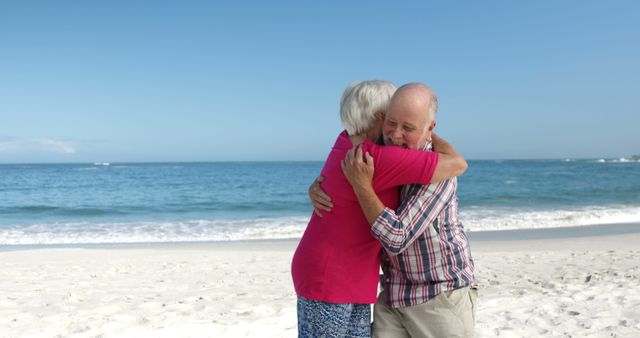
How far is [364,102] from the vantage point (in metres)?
1.84

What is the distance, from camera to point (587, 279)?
21.0 ft

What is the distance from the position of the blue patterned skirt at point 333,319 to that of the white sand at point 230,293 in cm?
260

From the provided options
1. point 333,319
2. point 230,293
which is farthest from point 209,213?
point 333,319

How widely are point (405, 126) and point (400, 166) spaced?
0.47 ft

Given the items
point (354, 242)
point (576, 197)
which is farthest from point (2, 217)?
point (576, 197)

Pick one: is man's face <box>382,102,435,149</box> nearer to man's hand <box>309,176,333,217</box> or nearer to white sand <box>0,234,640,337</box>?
man's hand <box>309,176,333,217</box>

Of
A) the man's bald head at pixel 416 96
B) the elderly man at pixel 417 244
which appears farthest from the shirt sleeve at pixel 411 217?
the man's bald head at pixel 416 96

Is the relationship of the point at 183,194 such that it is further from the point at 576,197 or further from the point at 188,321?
the point at 188,321

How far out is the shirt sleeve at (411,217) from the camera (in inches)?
68.8

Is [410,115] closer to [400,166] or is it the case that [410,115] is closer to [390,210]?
[400,166]

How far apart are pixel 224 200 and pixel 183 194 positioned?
4.37 m

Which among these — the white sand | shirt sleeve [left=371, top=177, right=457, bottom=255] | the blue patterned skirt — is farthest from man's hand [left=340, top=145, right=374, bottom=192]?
the white sand

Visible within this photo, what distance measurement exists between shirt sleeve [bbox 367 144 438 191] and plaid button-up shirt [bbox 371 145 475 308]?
2.6 inches

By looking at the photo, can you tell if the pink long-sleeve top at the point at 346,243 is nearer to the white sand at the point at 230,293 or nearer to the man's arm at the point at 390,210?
the man's arm at the point at 390,210
